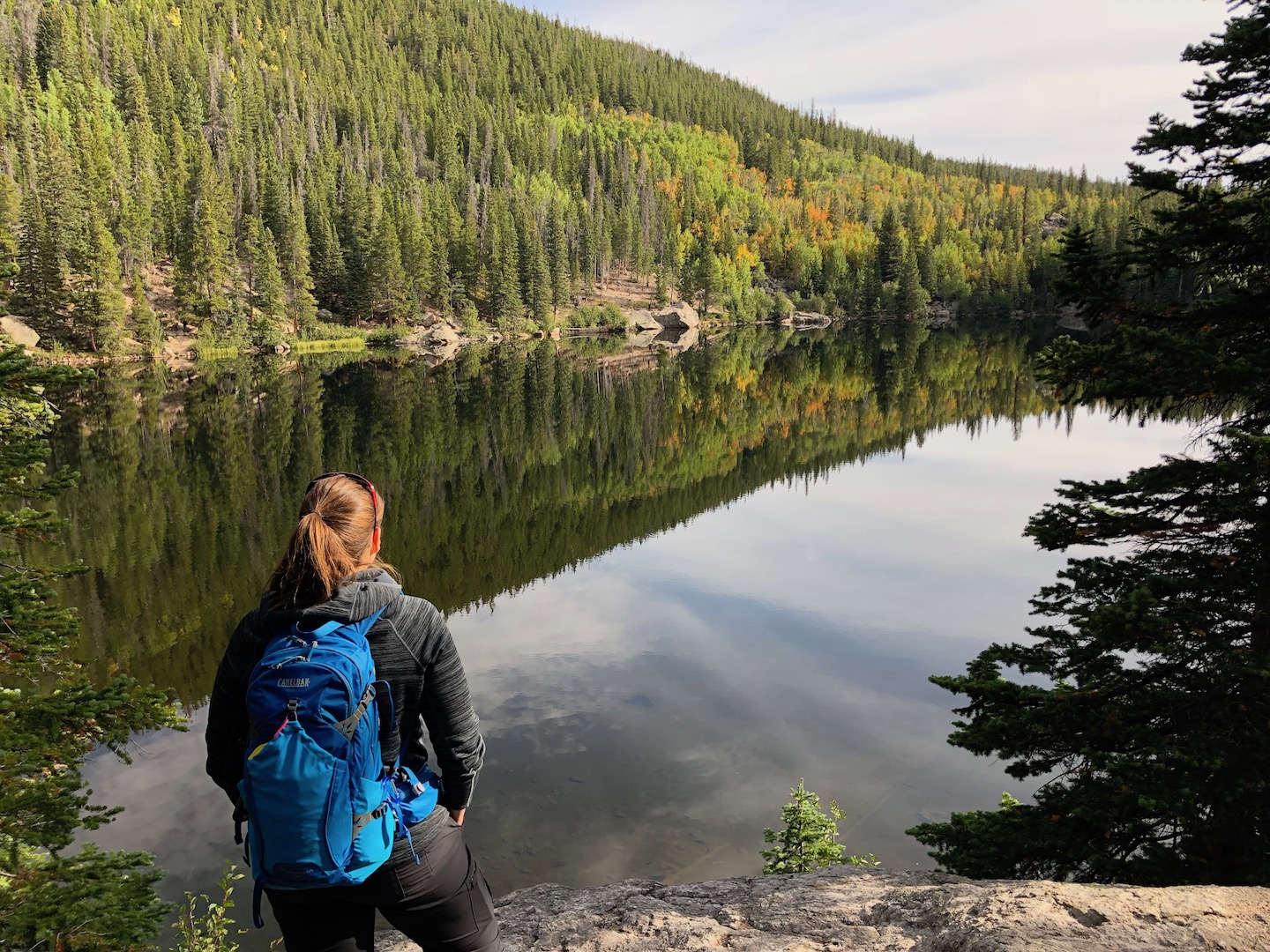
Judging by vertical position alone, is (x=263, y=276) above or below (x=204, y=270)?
below

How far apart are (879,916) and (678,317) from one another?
363ft

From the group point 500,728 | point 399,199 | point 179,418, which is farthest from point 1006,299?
point 500,728

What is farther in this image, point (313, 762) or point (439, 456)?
point (439, 456)

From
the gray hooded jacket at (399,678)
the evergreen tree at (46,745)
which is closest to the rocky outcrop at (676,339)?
the evergreen tree at (46,745)

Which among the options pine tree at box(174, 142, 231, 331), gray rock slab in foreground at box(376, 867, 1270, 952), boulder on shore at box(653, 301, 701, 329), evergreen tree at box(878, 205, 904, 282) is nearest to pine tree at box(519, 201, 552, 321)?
A: boulder on shore at box(653, 301, 701, 329)

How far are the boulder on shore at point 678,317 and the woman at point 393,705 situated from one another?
112m

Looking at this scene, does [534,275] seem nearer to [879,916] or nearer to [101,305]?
[101,305]

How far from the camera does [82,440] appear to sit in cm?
3206

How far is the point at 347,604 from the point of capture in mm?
2926

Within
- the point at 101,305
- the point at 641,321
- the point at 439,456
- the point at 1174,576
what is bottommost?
the point at 439,456

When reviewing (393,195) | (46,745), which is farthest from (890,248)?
(46,745)

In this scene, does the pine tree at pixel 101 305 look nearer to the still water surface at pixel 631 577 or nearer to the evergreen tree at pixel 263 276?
the still water surface at pixel 631 577

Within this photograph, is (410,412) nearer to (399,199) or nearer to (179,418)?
(179,418)

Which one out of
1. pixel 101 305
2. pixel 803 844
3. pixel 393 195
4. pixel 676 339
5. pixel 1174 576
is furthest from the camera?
pixel 393 195
